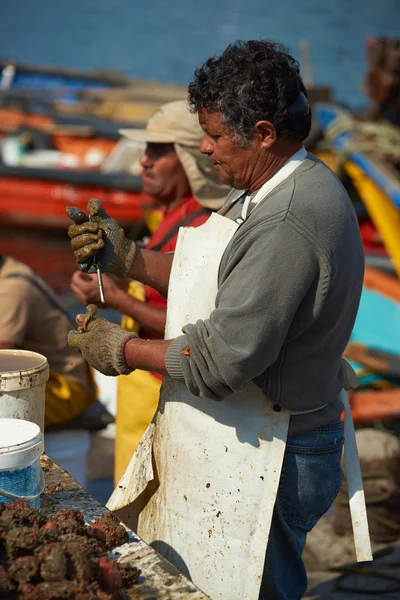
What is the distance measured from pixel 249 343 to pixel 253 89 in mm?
658

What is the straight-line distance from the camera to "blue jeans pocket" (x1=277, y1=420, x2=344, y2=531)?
243 cm

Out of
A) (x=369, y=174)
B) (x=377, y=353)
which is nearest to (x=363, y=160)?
(x=369, y=174)

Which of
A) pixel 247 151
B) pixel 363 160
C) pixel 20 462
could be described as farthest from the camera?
pixel 363 160

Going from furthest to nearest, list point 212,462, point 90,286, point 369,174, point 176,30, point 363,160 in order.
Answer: point 176,30 → point 363,160 → point 369,174 → point 90,286 → point 212,462

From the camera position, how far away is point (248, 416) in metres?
2.39

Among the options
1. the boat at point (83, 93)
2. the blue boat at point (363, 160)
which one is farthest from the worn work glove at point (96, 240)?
the boat at point (83, 93)

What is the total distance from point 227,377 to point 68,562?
2.05 feet

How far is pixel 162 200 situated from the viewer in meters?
3.74

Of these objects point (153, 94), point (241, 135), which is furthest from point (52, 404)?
point (153, 94)

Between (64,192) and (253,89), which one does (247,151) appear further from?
(64,192)

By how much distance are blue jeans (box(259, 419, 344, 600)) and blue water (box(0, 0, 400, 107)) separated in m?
30.7

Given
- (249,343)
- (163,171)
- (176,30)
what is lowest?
(249,343)

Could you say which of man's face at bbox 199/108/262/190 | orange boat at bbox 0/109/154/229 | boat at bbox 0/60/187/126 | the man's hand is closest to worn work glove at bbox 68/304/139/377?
man's face at bbox 199/108/262/190

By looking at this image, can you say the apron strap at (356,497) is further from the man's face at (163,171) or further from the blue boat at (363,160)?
the blue boat at (363,160)
